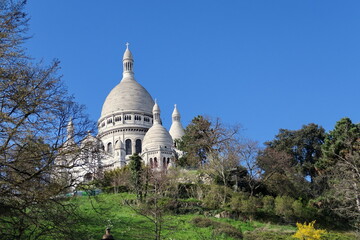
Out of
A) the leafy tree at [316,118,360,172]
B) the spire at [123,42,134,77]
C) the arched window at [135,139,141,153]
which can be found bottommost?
the leafy tree at [316,118,360,172]

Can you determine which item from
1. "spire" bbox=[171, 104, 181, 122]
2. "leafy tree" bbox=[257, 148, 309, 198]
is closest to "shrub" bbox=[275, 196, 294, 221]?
"leafy tree" bbox=[257, 148, 309, 198]

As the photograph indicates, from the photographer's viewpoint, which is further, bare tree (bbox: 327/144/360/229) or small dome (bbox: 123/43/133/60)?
small dome (bbox: 123/43/133/60)

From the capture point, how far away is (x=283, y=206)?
35.8 metres

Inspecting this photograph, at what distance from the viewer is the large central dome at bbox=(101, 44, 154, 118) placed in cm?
9162

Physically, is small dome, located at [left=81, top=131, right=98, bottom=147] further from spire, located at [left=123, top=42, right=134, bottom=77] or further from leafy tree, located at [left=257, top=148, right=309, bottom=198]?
spire, located at [left=123, top=42, right=134, bottom=77]

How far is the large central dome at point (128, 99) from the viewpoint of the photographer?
9162 centimetres

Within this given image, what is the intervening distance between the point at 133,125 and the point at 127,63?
18.5 m

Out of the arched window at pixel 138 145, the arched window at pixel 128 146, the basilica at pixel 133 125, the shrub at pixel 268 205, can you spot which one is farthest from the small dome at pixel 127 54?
the shrub at pixel 268 205

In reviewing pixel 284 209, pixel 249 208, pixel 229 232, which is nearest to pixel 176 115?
pixel 284 209

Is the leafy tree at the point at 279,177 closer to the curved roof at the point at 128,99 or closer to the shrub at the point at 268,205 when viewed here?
the shrub at the point at 268,205

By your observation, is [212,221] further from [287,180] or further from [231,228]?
[287,180]

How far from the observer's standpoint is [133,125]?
88.4 meters

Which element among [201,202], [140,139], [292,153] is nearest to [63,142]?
[201,202]

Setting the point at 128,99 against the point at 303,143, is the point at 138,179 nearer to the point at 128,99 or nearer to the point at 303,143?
the point at 303,143
